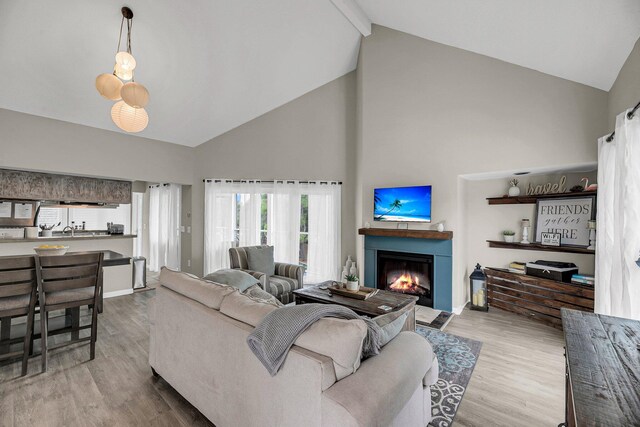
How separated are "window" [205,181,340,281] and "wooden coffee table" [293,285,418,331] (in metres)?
1.83

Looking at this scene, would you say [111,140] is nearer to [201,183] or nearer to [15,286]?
[201,183]

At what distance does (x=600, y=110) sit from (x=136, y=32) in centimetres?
508

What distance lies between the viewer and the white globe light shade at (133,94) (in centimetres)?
235

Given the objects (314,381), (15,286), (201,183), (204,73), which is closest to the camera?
(314,381)

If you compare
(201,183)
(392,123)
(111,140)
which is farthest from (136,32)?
(392,123)

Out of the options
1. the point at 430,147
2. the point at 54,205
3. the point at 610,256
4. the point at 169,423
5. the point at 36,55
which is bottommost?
the point at 169,423

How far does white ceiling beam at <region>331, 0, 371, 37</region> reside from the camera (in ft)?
12.3

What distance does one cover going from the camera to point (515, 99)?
3.43 meters

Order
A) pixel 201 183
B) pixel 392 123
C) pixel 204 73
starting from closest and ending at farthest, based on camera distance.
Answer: pixel 204 73, pixel 392 123, pixel 201 183

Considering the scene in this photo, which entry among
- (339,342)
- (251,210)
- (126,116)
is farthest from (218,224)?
(339,342)

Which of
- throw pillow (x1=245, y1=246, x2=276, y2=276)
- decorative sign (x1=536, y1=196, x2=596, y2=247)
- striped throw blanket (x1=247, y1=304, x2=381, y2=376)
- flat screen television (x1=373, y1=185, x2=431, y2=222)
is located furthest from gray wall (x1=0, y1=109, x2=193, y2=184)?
decorative sign (x1=536, y1=196, x2=596, y2=247)

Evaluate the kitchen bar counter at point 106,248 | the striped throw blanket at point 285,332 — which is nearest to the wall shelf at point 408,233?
the striped throw blanket at point 285,332

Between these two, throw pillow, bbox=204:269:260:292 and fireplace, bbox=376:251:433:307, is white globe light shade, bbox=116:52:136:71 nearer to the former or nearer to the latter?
throw pillow, bbox=204:269:260:292

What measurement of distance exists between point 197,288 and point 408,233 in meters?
2.98
